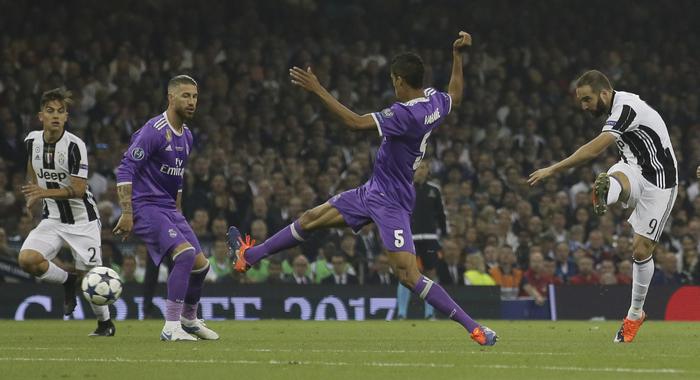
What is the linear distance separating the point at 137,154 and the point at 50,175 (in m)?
1.48

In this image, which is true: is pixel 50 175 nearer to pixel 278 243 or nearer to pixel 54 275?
pixel 54 275

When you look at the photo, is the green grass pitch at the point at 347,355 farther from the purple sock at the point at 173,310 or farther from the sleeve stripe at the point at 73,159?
the sleeve stripe at the point at 73,159

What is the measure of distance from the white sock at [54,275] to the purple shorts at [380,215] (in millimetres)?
3078

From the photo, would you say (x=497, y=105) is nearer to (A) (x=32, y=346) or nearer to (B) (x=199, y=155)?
(B) (x=199, y=155)

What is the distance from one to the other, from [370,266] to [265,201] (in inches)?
74.9

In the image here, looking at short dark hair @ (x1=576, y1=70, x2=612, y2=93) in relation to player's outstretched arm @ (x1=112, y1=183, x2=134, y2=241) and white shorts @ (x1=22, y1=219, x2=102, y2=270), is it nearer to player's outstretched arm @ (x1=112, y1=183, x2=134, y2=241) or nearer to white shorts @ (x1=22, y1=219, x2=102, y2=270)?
player's outstretched arm @ (x1=112, y1=183, x2=134, y2=241)

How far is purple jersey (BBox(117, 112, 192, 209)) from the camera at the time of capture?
1150cm

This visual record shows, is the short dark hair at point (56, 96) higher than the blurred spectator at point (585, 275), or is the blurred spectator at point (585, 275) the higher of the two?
the short dark hair at point (56, 96)

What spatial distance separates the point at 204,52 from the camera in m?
23.3

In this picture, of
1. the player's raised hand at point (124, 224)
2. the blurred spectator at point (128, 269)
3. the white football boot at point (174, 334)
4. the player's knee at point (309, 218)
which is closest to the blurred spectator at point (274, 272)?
the blurred spectator at point (128, 269)

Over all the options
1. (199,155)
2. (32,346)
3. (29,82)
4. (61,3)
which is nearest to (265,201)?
(199,155)

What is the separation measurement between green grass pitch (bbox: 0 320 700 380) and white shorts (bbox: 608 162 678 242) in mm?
1013

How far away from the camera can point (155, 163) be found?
11.7m

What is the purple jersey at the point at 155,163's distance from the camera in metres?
11.5
